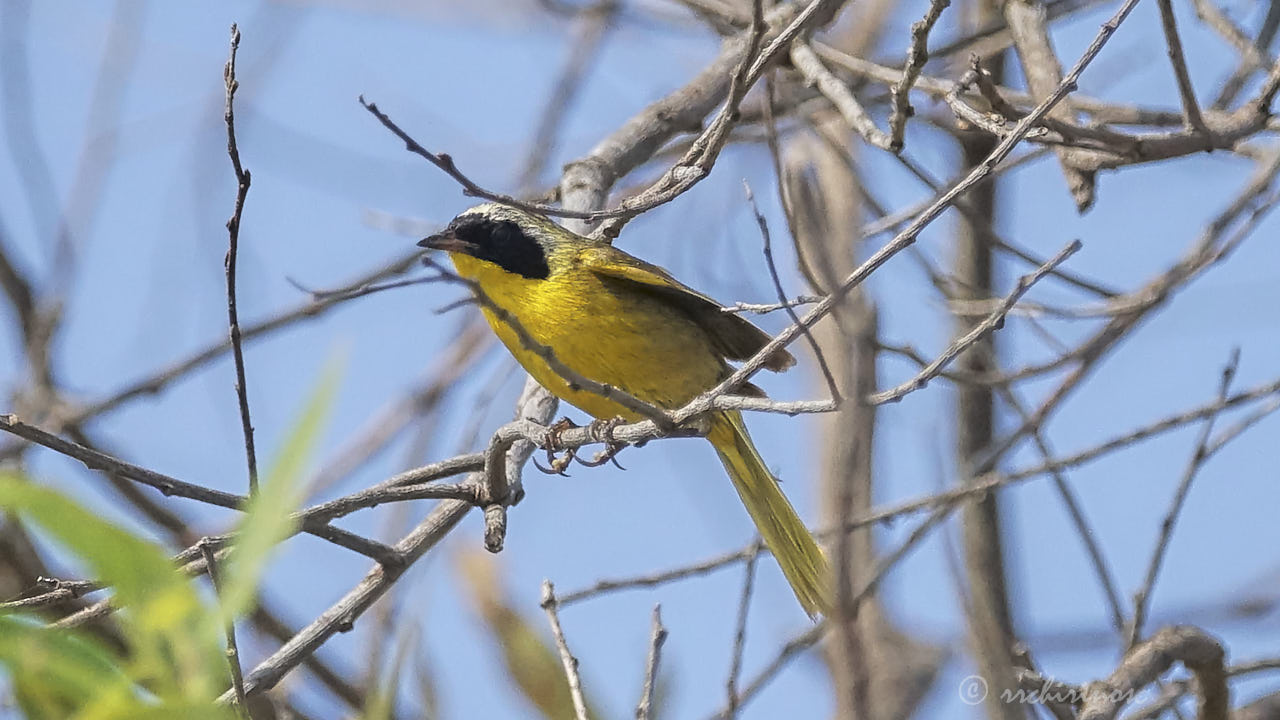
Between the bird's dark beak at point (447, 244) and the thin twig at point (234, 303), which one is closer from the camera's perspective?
the thin twig at point (234, 303)

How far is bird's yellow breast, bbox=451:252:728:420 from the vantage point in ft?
14.5

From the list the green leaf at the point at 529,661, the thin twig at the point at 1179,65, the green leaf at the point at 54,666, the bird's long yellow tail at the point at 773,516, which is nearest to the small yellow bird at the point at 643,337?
the bird's long yellow tail at the point at 773,516

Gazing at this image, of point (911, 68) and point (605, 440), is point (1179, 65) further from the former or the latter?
point (605, 440)

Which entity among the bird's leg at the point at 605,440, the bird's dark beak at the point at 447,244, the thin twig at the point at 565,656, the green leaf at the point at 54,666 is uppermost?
the bird's dark beak at the point at 447,244

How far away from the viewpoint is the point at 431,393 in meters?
5.76

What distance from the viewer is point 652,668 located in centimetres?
281

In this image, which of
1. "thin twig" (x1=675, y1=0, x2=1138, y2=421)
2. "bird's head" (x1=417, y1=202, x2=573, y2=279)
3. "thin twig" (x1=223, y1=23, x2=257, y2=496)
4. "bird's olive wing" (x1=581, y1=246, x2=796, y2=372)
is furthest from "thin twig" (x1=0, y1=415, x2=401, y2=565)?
"bird's head" (x1=417, y1=202, x2=573, y2=279)

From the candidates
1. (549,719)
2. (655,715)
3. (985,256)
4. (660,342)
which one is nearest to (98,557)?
(655,715)

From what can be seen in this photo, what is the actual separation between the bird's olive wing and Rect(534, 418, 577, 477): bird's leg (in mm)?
580

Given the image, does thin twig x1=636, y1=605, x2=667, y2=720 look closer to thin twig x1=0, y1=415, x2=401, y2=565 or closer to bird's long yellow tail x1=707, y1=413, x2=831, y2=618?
thin twig x1=0, y1=415, x2=401, y2=565

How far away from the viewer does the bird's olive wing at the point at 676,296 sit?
4.52 meters

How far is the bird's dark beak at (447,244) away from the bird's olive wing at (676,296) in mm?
510

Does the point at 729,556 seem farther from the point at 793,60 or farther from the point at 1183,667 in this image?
the point at 793,60

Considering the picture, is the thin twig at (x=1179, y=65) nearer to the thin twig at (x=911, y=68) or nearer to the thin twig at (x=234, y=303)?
the thin twig at (x=911, y=68)
